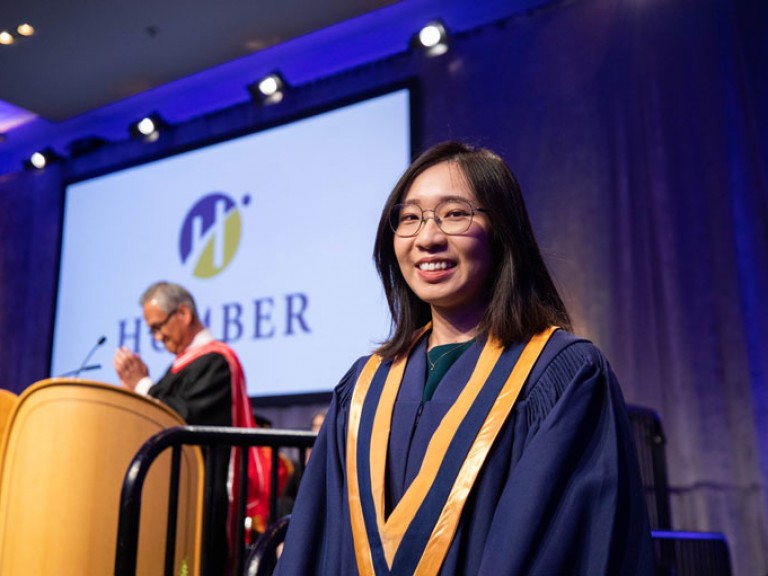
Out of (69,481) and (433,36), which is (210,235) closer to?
(433,36)

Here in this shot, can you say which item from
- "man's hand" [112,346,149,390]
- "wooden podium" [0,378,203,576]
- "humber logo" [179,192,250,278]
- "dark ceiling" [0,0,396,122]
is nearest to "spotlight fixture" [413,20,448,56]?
"dark ceiling" [0,0,396,122]

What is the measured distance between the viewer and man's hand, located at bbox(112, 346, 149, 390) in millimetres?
5005

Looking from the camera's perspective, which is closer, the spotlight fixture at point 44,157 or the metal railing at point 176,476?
the metal railing at point 176,476

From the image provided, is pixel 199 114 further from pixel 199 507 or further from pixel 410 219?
pixel 410 219

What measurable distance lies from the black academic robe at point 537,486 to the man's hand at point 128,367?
3.47 meters

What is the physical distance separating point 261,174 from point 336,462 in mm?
6100

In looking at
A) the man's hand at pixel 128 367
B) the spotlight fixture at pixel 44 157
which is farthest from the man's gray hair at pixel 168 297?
the spotlight fixture at pixel 44 157

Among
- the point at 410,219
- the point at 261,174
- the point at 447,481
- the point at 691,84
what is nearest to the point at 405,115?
the point at 261,174

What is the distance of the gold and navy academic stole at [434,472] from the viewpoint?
1.56 meters

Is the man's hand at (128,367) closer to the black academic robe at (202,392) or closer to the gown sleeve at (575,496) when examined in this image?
the black academic robe at (202,392)

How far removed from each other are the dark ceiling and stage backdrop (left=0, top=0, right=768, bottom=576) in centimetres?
138

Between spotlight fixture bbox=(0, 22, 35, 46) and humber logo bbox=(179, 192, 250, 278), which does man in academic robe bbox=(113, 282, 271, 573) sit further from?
spotlight fixture bbox=(0, 22, 35, 46)

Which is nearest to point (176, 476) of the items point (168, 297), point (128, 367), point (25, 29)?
point (128, 367)

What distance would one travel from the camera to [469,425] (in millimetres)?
1638
